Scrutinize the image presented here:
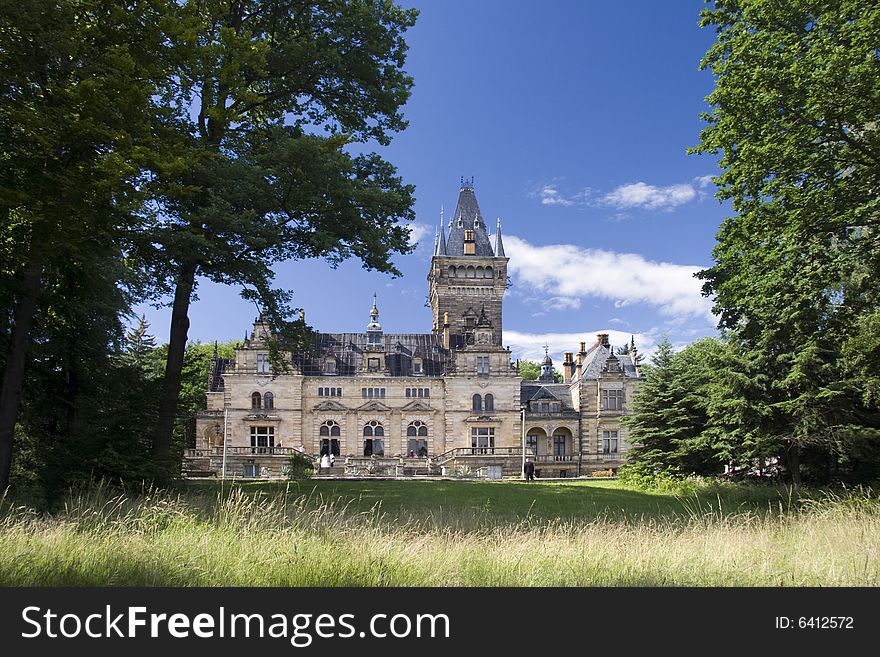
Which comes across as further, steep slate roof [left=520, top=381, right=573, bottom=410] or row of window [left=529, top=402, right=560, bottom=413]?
steep slate roof [left=520, top=381, right=573, bottom=410]

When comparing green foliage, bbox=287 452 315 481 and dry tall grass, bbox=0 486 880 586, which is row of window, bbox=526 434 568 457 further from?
dry tall grass, bbox=0 486 880 586

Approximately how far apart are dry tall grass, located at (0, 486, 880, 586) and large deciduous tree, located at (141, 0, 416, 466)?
249 inches

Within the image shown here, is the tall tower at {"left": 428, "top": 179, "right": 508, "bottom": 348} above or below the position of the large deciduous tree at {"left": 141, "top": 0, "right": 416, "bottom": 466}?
above

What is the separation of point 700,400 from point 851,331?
8919 mm

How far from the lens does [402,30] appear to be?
16.8 m

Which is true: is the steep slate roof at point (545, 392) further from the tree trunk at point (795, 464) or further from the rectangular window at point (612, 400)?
the tree trunk at point (795, 464)

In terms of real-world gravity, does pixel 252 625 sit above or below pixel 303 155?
below

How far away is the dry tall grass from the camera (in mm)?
6379

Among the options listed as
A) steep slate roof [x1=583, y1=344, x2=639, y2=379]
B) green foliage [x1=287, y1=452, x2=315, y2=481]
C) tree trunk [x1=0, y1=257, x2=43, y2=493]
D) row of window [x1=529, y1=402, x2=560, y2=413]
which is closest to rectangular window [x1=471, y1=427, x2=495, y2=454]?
row of window [x1=529, y1=402, x2=560, y2=413]

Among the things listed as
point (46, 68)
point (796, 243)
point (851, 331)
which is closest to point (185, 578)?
point (46, 68)

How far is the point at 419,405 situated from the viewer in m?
46.2

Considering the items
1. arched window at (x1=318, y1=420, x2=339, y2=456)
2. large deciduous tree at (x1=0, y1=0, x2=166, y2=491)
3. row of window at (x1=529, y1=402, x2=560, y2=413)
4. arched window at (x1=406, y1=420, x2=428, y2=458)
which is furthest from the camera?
row of window at (x1=529, y1=402, x2=560, y2=413)

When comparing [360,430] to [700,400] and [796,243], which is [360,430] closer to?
[700,400]

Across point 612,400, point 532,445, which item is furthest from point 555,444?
point 612,400
